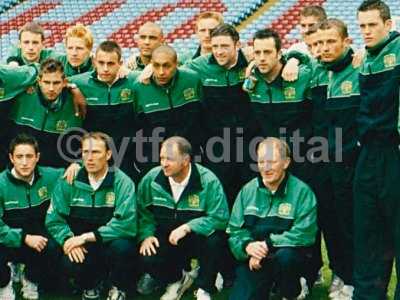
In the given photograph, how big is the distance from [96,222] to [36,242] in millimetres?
434

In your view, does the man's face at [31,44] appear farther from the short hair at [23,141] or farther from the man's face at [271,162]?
the man's face at [271,162]

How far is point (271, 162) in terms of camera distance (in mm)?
4797

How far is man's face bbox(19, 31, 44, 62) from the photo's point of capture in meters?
6.21

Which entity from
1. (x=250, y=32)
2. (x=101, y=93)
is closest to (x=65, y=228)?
A: (x=101, y=93)

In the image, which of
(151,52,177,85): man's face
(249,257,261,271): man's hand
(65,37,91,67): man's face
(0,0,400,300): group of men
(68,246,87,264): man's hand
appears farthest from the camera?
(65,37,91,67): man's face

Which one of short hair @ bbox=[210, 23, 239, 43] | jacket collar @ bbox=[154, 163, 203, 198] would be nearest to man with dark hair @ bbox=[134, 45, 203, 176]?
short hair @ bbox=[210, 23, 239, 43]

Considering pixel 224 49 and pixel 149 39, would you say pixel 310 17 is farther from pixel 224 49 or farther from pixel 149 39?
pixel 149 39

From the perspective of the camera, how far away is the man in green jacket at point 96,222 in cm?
500

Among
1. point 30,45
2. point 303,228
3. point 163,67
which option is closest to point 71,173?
point 163,67

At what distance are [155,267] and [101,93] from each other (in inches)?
55.3

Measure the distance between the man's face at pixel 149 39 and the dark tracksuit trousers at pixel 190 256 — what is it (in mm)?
1630

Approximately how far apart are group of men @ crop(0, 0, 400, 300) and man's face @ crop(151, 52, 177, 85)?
11 mm

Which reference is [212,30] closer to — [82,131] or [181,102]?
[181,102]

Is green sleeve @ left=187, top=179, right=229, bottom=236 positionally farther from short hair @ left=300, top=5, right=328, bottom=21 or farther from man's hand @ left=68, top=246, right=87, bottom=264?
short hair @ left=300, top=5, right=328, bottom=21
